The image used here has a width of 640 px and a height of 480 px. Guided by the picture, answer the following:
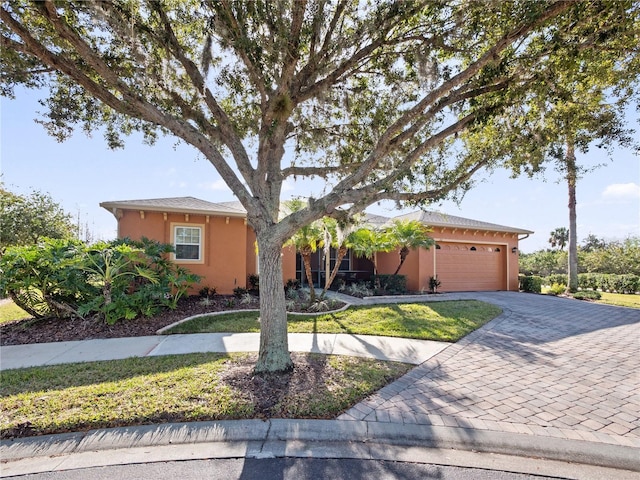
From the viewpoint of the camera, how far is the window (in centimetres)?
1092

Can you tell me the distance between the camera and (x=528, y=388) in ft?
14.7

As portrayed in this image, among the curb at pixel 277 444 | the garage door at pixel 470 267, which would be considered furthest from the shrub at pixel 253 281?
the curb at pixel 277 444

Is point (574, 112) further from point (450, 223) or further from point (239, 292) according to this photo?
point (239, 292)

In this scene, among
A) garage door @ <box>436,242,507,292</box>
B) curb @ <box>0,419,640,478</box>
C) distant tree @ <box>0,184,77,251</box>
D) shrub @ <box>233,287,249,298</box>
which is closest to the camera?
curb @ <box>0,419,640,478</box>

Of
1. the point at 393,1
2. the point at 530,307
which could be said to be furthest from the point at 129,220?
the point at 530,307

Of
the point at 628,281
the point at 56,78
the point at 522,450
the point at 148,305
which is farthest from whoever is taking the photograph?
the point at 628,281

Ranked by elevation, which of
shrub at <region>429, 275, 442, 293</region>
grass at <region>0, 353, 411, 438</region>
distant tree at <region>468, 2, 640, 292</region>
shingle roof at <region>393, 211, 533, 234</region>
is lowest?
grass at <region>0, 353, 411, 438</region>

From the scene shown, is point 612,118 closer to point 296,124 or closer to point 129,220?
point 296,124

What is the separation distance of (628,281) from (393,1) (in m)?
24.8

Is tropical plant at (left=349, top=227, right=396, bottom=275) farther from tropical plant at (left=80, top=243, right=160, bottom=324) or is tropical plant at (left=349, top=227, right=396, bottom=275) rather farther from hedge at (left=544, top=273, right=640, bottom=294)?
hedge at (left=544, top=273, right=640, bottom=294)

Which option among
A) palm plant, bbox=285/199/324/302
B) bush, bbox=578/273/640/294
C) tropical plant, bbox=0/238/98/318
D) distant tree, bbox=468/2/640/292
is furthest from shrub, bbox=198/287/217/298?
bush, bbox=578/273/640/294

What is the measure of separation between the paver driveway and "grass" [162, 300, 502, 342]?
625 mm

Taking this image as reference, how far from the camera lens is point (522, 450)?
3123mm

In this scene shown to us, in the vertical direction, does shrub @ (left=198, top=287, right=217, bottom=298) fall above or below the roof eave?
below
